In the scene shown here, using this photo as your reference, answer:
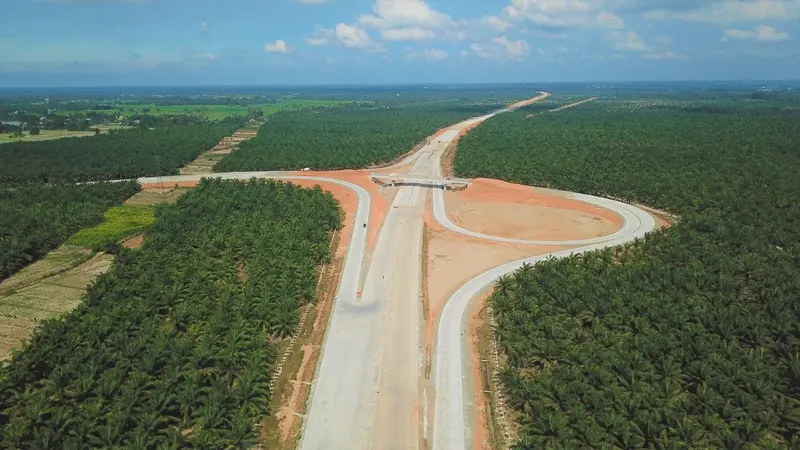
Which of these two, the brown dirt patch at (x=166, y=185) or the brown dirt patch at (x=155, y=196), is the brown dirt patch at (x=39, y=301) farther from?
the brown dirt patch at (x=166, y=185)

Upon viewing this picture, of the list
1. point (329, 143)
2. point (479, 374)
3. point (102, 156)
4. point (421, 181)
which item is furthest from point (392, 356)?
point (329, 143)

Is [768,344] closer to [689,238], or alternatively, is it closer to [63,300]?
[689,238]

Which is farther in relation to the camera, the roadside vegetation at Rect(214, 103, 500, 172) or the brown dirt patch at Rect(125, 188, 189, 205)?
the roadside vegetation at Rect(214, 103, 500, 172)

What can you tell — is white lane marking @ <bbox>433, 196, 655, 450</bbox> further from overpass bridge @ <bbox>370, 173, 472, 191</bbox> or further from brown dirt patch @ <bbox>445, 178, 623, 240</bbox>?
overpass bridge @ <bbox>370, 173, 472, 191</bbox>

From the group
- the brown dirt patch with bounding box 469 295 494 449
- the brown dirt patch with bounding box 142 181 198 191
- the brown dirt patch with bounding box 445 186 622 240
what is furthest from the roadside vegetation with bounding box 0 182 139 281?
the brown dirt patch with bounding box 445 186 622 240

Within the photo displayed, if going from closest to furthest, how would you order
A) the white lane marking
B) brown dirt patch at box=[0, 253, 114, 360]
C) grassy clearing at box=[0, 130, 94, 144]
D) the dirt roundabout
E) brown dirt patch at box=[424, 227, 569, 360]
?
the white lane marking < the dirt roundabout < brown dirt patch at box=[0, 253, 114, 360] < brown dirt patch at box=[424, 227, 569, 360] < grassy clearing at box=[0, 130, 94, 144]

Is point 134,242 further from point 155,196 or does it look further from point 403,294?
point 403,294
